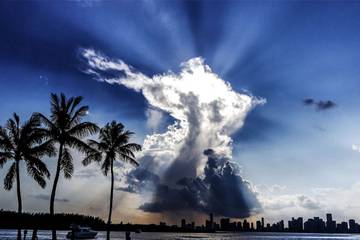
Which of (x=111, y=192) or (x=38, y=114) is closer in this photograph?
(x=38, y=114)

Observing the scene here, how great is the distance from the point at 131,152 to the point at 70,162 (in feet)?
41.5

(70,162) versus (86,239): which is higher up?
(70,162)

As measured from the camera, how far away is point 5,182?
40.8 meters

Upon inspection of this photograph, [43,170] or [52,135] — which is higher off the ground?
[52,135]

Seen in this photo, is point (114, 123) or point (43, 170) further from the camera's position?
point (114, 123)

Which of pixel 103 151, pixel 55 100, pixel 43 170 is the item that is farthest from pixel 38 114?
pixel 103 151

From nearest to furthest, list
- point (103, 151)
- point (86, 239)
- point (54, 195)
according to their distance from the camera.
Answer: point (54, 195) < point (103, 151) < point (86, 239)

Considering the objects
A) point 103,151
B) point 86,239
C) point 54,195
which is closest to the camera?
point 54,195

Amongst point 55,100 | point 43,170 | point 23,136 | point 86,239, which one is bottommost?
point 86,239

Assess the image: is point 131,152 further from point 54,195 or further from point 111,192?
point 54,195

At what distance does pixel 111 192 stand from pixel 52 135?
16.2 metres

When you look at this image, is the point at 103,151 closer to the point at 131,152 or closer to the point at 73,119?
the point at 131,152

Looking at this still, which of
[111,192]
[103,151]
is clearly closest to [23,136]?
[103,151]

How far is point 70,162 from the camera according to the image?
1560 inches
